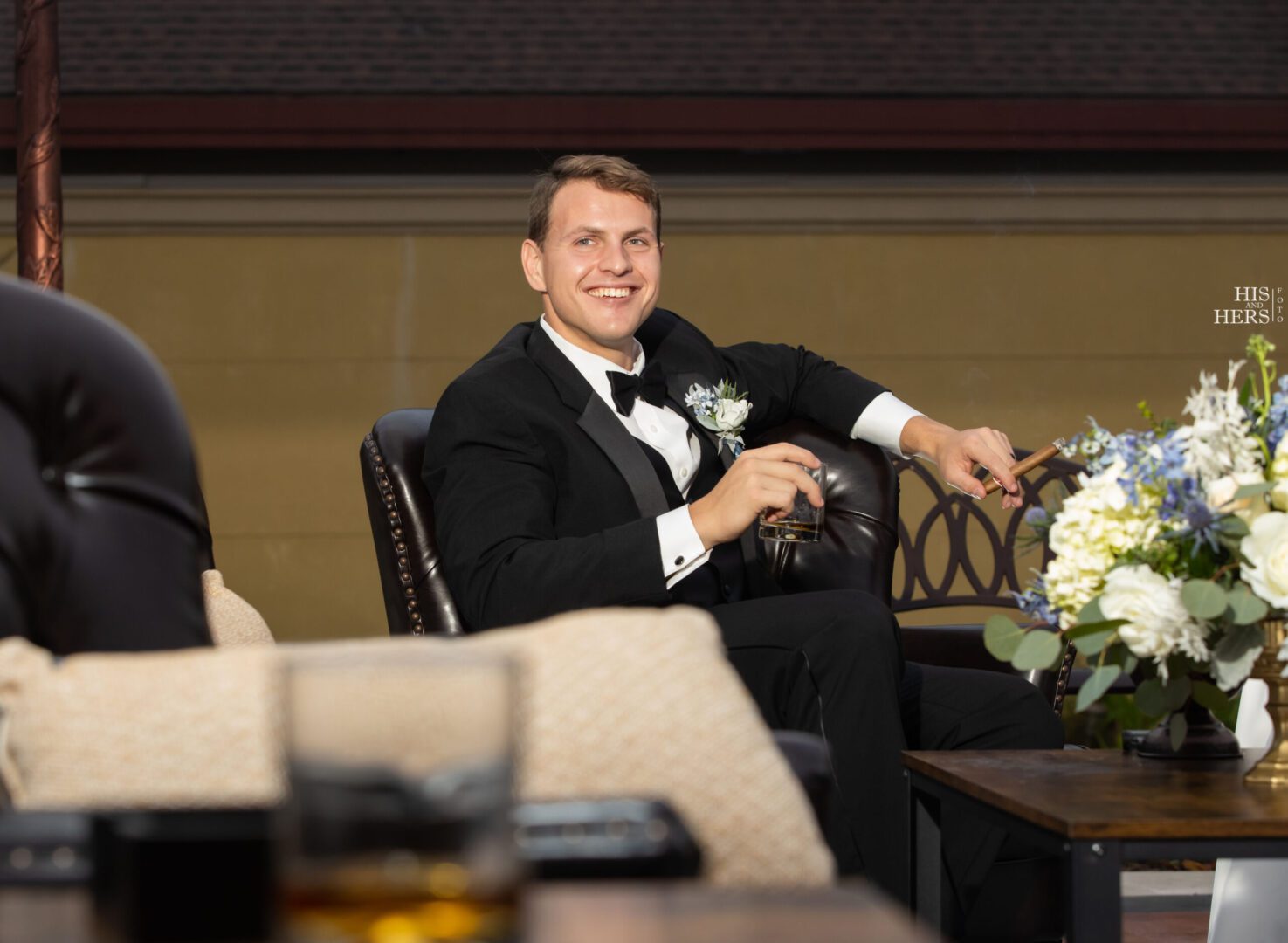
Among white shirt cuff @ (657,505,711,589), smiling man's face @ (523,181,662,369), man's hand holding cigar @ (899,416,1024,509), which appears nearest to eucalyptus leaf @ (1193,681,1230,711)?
man's hand holding cigar @ (899,416,1024,509)

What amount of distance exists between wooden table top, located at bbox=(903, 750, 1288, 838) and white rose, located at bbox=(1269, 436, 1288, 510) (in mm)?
386

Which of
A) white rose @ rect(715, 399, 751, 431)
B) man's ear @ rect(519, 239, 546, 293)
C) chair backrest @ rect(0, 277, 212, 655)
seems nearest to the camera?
chair backrest @ rect(0, 277, 212, 655)

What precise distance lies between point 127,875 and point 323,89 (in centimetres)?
638

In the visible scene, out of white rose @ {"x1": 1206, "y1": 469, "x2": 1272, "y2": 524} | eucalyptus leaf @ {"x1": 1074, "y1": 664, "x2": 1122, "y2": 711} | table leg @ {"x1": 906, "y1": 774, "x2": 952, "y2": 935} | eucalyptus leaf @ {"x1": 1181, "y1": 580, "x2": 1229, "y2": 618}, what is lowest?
table leg @ {"x1": 906, "y1": 774, "x2": 952, "y2": 935}

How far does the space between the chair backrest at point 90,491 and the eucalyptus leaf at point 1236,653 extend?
1.33 metres

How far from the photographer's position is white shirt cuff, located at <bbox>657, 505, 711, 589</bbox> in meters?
2.70

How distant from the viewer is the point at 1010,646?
2240 millimetres

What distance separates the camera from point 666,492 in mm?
3049

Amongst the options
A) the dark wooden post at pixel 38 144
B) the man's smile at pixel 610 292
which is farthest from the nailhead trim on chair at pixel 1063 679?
the dark wooden post at pixel 38 144

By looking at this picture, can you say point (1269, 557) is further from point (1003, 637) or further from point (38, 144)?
point (38, 144)

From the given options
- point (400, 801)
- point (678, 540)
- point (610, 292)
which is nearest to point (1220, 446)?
point (678, 540)

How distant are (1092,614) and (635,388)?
1.23 metres

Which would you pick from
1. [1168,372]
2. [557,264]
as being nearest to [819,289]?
[1168,372]

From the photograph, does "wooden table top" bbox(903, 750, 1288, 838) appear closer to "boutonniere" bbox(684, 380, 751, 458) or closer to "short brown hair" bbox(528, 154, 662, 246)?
"boutonniere" bbox(684, 380, 751, 458)
